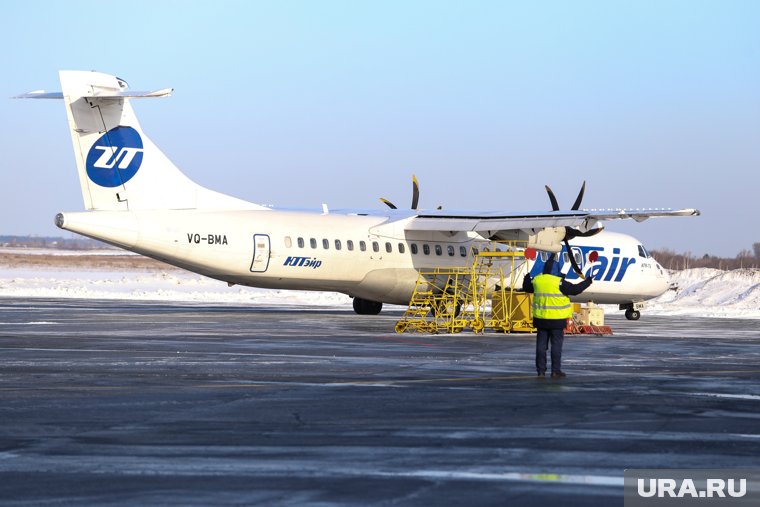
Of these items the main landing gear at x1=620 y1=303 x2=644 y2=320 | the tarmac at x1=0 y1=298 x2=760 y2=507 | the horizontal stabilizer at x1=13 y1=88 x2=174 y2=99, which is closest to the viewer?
the tarmac at x1=0 y1=298 x2=760 y2=507

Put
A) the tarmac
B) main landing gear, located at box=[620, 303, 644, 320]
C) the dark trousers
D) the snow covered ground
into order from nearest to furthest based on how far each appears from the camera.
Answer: the tarmac
the dark trousers
main landing gear, located at box=[620, 303, 644, 320]
the snow covered ground

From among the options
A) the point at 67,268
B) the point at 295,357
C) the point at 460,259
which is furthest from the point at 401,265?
the point at 67,268

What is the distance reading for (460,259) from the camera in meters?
37.0

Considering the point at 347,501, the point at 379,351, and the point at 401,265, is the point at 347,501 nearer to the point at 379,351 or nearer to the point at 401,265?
the point at 379,351

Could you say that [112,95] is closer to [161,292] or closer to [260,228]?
[260,228]

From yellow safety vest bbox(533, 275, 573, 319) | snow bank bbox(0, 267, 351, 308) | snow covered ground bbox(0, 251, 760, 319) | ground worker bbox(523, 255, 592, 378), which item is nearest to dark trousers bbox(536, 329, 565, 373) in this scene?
ground worker bbox(523, 255, 592, 378)

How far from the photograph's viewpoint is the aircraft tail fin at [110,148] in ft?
99.8

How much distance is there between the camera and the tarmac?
811 cm

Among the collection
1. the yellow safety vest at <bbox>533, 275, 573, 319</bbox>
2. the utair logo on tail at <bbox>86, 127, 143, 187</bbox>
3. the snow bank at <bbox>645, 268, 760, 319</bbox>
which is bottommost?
the snow bank at <bbox>645, 268, 760, 319</bbox>

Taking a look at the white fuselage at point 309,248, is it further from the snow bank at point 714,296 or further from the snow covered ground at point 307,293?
the snow bank at point 714,296

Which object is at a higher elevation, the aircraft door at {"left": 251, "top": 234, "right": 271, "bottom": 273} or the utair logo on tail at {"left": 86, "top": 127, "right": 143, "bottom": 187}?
the utair logo on tail at {"left": 86, "top": 127, "right": 143, "bottom": 187}

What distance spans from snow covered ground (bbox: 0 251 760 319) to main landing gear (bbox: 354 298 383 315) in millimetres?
10623

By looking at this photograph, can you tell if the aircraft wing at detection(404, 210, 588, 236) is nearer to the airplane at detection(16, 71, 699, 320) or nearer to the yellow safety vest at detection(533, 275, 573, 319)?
the airplane at detection(16, 71, 699, 320)

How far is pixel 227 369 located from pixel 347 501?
33.2ft
